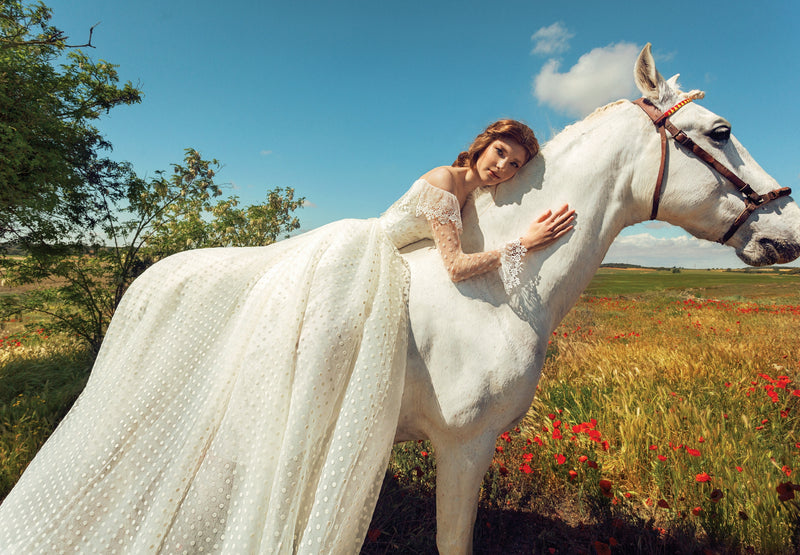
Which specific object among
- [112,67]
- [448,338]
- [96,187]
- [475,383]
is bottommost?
[475,383]

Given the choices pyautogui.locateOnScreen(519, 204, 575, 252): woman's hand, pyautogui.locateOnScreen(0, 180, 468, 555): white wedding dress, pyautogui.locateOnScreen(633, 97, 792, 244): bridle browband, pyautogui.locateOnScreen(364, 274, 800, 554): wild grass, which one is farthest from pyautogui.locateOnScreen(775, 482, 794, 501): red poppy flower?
pyautogui.locateOnScreen(0, 180, 468, 555): white wedding dress

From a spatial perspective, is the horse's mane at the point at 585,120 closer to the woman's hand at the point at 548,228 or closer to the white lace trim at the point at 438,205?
the woman's hand at the point at 548,228

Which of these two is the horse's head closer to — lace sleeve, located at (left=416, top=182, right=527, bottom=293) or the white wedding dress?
lace sleeve, located at (left=416, top=182, right=527, bottom=293)

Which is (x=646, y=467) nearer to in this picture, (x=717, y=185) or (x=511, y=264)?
(x=717, y=185)

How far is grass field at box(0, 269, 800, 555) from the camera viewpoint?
249 cm

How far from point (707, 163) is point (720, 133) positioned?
0.56 ft

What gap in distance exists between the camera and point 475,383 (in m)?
1.65

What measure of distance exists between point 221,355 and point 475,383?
1.23m

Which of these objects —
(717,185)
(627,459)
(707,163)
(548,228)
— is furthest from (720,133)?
(627,459)

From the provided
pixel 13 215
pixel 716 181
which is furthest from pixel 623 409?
pixel 13 215

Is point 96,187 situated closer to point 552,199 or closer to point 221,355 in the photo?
point 221,355

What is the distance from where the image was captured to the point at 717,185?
183 cm

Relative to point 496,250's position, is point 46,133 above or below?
above

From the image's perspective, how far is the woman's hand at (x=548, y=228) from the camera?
178cm
